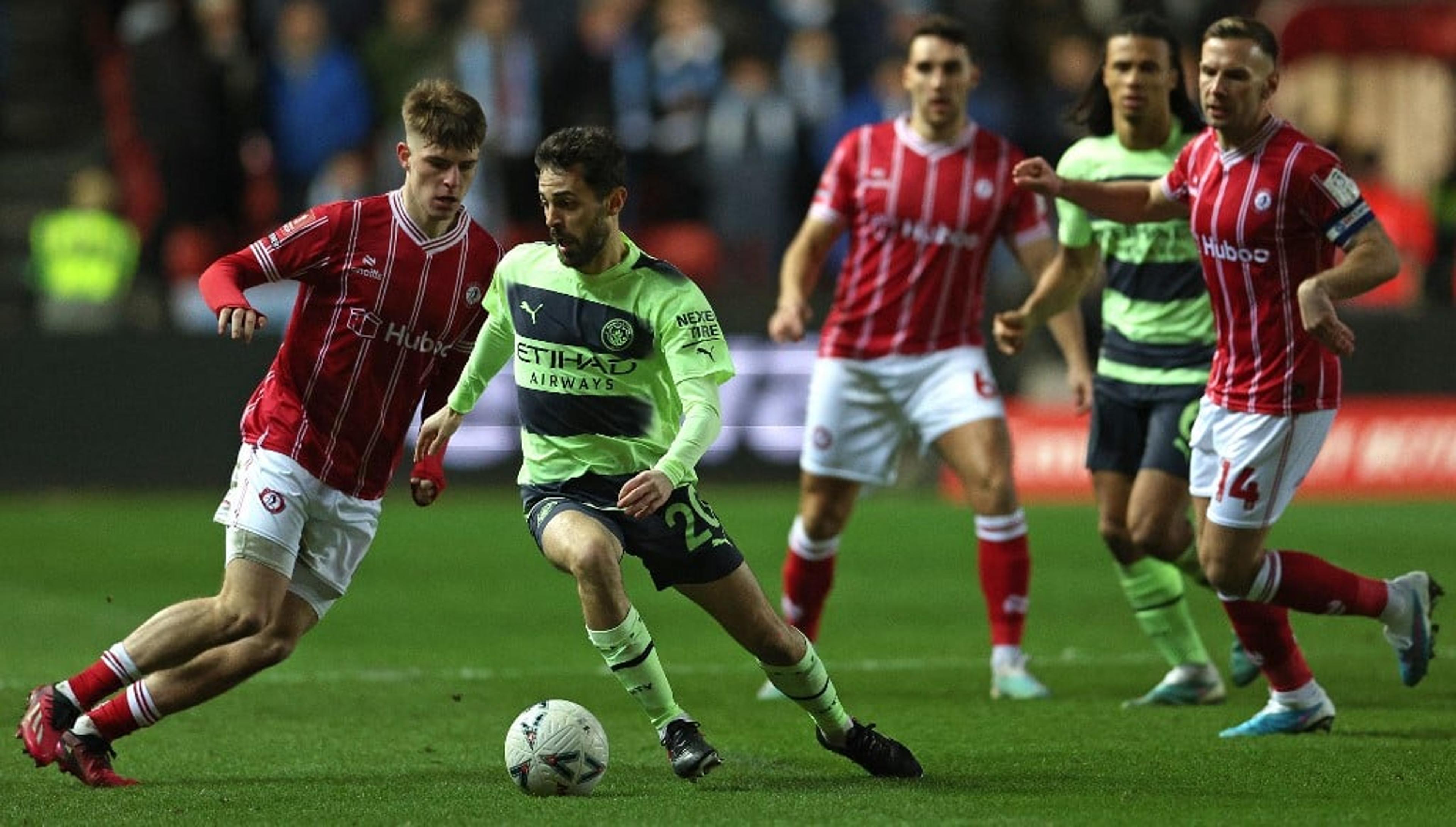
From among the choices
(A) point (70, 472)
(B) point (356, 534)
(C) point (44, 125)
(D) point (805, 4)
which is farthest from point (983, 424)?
(C) point (44, 125)

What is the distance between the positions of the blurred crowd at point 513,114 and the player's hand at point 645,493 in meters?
11.5

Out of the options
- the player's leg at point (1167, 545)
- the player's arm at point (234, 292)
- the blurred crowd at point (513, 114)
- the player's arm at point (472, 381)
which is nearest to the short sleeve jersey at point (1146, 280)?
the player's leg at point (1167, 545)

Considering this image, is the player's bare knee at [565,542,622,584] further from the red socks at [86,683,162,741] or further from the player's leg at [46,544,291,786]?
the red socks at [86,683,162,741]

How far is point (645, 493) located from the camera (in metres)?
6.14

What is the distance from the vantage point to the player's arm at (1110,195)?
25.5 feet

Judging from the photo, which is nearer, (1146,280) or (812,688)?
(812,688)

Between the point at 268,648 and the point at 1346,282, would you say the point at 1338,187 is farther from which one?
the point at 268,648

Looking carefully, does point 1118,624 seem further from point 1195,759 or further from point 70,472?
point 70,472

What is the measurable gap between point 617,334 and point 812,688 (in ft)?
3.97

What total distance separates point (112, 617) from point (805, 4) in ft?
34.0

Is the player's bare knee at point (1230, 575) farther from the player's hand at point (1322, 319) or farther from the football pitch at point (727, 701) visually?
the player's hand at point (1322, 319)

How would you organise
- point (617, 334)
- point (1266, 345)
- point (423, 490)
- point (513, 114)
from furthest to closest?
1. point (513, 114)
2. point (1266, 345)
3. point (423, 490)
4. point (617, 334)

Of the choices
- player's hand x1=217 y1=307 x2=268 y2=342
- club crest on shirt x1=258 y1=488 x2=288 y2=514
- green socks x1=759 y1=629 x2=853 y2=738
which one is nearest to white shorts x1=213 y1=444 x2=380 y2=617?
club crest on shirt x1=258 y1=488 x2=288 y2=514

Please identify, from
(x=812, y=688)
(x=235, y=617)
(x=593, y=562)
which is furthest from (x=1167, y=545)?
(x=235, y=617)
